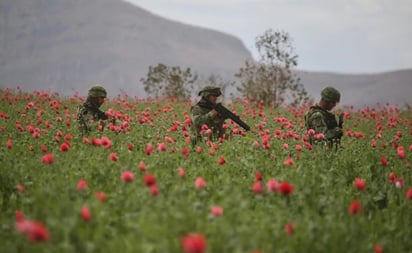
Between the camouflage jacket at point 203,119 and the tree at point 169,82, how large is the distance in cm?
1748

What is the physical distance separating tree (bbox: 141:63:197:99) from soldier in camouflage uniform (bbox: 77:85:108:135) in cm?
1698

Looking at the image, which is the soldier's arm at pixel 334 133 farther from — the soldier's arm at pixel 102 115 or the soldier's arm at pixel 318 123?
the soldier's arm at pixel 102 115

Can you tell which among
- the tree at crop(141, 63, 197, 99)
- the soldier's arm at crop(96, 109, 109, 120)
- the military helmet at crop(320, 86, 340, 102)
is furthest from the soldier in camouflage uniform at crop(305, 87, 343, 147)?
the tree at crop(141, 63, 197, 99)

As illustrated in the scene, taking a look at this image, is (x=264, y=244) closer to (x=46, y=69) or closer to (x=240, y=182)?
(x=240, y=182)

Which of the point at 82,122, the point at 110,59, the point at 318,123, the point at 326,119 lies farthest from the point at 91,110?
the point at 110,59

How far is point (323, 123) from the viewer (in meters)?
8.54

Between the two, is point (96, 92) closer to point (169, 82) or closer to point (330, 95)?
point (330, 95)

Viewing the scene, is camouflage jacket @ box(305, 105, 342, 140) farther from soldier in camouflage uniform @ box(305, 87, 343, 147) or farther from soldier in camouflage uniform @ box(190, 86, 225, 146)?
soldier in camouflage uniform @ box(190, 86, 225, 146)

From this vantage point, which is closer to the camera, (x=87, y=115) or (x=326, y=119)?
(x=326, y=119)

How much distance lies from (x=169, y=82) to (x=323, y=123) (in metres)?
19.1

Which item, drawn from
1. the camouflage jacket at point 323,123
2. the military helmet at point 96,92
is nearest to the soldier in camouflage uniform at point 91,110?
the military helmet at point 96,92

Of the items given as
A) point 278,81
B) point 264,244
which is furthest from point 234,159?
point 278,81

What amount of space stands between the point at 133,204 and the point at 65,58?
583 feet

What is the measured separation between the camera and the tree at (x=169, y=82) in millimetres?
26734
